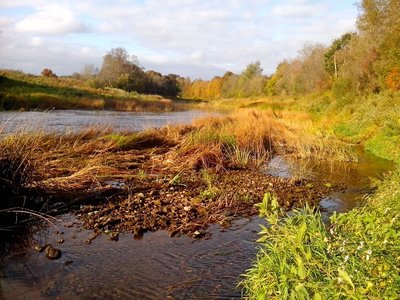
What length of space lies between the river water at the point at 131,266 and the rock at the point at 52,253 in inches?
3.3

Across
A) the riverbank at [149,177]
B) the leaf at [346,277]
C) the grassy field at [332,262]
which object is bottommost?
the riverbank at [149,177]

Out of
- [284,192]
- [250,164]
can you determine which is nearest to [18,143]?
[284,192]

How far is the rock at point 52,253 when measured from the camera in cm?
549

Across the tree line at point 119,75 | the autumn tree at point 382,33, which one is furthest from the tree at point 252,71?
the autumn tree at point 382,33

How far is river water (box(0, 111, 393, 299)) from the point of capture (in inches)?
185

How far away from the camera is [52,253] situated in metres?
5.54

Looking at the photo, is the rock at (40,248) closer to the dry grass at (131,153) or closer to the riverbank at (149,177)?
the riverbank at (149,177)

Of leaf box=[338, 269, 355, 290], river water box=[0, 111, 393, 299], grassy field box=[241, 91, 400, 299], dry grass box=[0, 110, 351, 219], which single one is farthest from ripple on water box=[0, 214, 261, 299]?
leaf box=[338, 269, 355, 290]

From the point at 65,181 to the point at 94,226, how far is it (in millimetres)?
2392

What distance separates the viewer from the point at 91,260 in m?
5.50

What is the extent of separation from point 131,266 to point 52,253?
1.14 m

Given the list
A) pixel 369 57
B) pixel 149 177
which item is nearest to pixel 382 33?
pixel 369 57

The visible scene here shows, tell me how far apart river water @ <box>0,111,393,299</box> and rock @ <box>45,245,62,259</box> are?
8 centimetres

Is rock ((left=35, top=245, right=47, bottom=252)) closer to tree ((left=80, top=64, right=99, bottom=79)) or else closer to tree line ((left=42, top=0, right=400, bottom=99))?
tree line ((left=42, top=0, right=400, bottom=99))
